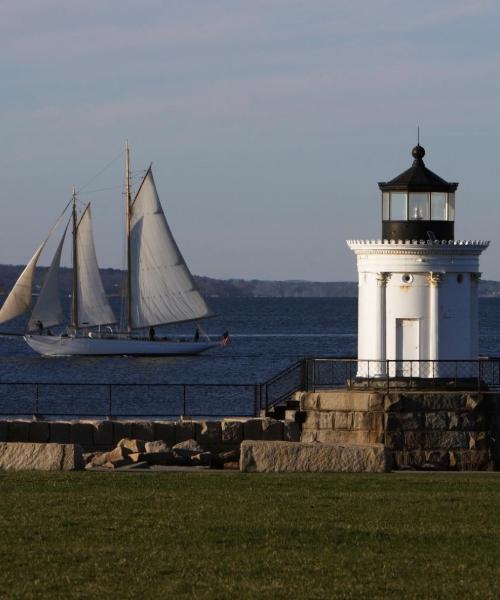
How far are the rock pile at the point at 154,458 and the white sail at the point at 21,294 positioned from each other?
65.3m

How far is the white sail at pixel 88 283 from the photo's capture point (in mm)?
89438

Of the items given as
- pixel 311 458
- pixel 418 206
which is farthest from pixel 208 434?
pixel 311 458

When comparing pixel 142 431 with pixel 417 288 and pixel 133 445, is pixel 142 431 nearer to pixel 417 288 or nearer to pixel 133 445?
pixel 133 445

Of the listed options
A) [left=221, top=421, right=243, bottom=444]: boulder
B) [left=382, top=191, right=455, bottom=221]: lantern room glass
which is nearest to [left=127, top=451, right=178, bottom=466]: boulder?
[left=221, top=421, right=243, bottom=444]: boulder

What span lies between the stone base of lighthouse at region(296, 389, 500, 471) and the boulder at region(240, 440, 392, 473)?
5341mm

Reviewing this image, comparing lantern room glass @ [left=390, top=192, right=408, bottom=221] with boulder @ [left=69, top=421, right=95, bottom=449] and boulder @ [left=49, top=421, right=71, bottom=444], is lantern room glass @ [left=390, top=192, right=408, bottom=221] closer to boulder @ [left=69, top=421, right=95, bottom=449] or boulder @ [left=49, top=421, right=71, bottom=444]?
boulder @ [left=69, top=421, right=95, bottom=449]

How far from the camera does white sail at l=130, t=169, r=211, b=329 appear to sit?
276ft

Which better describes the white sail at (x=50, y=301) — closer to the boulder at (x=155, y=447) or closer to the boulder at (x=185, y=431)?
the boulder at (x=185, y=431)

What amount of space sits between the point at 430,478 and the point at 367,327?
7.27 meters

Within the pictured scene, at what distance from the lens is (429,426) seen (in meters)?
22.4

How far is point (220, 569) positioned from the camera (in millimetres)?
10211

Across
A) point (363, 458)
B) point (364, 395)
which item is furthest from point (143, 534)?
point (364, 395)

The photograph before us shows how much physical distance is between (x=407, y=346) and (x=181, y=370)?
202 feet

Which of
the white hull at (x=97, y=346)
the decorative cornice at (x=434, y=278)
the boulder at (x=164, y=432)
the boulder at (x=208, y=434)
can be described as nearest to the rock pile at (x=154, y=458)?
the boulder at (x=208, y=434)
